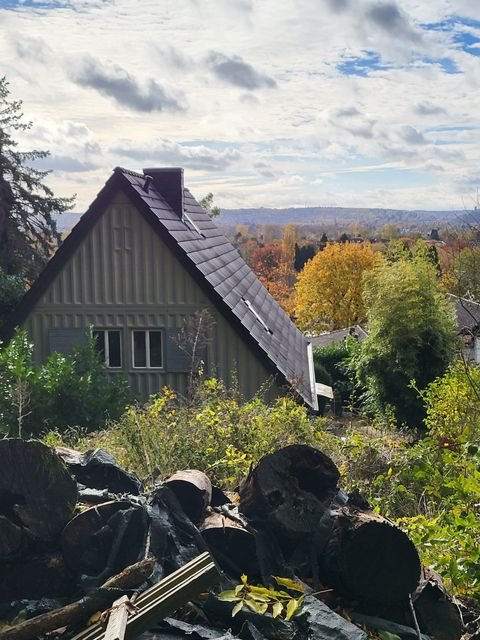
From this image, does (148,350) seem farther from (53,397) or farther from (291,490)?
(291,490)

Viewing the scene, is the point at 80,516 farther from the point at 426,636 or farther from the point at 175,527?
the point at 426,636

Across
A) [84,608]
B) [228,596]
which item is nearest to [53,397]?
[84,608]

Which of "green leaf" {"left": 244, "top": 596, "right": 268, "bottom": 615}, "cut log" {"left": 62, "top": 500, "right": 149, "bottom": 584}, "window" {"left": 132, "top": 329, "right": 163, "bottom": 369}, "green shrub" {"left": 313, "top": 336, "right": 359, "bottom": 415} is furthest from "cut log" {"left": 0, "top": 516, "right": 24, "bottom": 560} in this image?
"green shrub" {"left": 313, "top": 336, "right": 359, "bottom": 415}

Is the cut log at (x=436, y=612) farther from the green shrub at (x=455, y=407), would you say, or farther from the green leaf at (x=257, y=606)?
the green shrub at (x=455, y=407)

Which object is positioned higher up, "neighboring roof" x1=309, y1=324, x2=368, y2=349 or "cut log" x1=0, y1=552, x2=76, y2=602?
"cut log" x1=0, y1=552, x2=76, y2=602

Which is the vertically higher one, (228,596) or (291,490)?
(291,490)

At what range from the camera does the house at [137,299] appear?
42.9 ft

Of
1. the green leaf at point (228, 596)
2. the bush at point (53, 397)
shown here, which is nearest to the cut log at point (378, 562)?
the green leaf at point (228, 596)

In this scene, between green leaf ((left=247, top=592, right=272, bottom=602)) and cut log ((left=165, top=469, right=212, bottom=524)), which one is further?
cut log ((left=165, top=469, right=212, bottom=524))

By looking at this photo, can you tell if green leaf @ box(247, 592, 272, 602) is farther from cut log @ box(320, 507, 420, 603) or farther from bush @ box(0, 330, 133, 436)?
bush @ box(0, 330, 133, 436)

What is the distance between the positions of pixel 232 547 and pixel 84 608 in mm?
1018

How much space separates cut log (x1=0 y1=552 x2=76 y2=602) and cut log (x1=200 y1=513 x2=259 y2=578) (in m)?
0.87

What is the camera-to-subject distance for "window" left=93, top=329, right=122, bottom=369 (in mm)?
13852

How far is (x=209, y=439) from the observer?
6.54 metres
